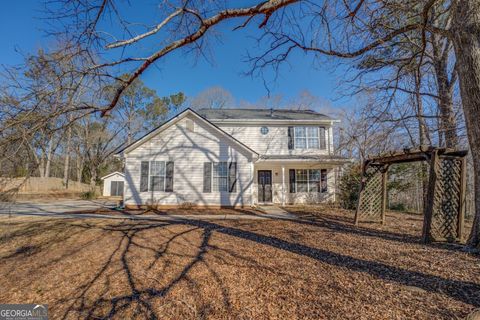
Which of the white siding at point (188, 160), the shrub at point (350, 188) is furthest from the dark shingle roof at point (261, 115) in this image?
the shrub at point (350, 188)

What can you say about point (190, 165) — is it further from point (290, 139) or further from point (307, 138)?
point (307, 138)

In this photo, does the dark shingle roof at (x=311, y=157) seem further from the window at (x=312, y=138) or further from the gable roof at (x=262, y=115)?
the gable roof at (x=262, y=115)

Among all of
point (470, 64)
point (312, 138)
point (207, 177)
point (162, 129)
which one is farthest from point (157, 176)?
point (470, 64)

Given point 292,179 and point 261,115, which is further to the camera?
point 261,115

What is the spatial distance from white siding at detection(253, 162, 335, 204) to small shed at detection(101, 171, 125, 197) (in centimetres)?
1693

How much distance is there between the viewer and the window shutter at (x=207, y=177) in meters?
11.2

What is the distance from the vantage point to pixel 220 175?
1134cm

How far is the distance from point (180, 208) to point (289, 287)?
870cm

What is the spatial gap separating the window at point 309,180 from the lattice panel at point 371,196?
17.9 ft

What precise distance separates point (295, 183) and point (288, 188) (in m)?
0.54

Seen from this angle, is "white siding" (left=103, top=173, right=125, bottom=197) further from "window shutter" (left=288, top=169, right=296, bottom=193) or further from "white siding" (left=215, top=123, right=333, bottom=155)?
"window shutter" (left=288, top=169, right=296, bottom=193)

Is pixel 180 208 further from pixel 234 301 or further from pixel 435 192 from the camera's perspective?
pixel 435 192

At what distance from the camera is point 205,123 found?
37.6 ft

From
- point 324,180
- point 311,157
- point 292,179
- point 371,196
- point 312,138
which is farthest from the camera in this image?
point 312,138
